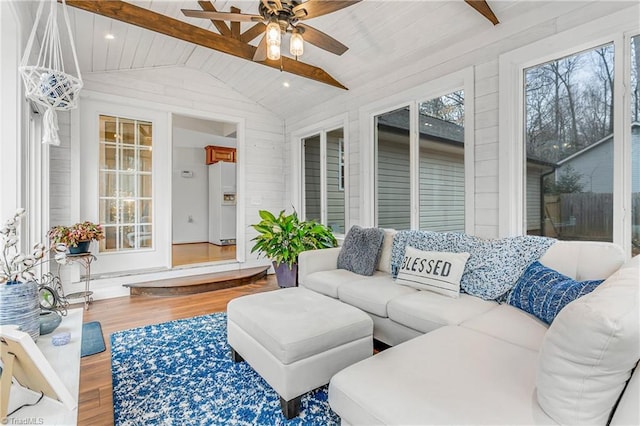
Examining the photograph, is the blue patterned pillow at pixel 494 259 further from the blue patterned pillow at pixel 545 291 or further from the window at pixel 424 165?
the window at pixel 424 165

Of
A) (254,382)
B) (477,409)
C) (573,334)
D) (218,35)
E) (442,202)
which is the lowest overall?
(254,382)

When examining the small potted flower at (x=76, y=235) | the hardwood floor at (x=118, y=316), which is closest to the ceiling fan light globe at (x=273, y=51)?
the hardwood floor at (x=118, y=316)

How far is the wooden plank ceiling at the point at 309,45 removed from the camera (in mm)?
2938

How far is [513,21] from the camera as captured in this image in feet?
9.14

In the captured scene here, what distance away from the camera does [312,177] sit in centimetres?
548

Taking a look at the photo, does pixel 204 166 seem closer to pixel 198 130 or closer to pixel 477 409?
pixel 198 130

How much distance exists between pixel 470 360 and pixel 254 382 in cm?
135

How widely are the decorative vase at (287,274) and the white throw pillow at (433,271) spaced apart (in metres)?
1.71

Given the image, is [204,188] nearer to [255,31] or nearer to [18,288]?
[255,31]

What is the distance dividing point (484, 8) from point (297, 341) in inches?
116

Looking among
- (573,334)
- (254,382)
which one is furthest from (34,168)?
(573,334)

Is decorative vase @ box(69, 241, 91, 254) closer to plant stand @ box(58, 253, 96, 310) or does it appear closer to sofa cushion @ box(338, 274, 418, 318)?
plant stand @ box(58, 253, 96, 310)

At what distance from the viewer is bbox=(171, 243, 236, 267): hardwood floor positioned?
547 cm

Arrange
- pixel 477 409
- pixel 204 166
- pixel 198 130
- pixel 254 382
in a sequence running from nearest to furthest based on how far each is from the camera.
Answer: pixel 477 409 < pixel 254 382 < pixel 198 130 < pixel 204 166
